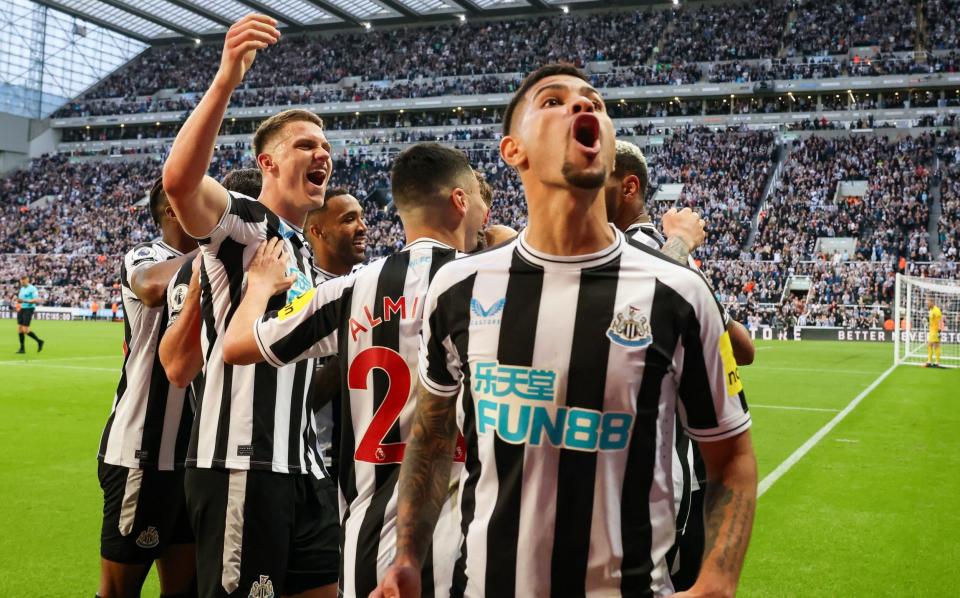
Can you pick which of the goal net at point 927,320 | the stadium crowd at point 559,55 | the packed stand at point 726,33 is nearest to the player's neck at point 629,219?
the goal net at point 927,320

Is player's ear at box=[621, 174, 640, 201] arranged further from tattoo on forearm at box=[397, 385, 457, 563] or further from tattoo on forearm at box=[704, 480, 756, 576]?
tattoo on forearm at box=[704, 480, 756, 576]

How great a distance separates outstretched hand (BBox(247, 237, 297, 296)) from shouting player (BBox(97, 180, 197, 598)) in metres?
0.64

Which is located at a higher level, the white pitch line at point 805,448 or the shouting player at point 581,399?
the shouting player at point 581,399

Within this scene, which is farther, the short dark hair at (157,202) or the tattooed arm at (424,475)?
the short dark hair at (157,202)

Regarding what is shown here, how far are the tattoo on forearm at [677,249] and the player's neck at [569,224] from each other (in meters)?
0.98

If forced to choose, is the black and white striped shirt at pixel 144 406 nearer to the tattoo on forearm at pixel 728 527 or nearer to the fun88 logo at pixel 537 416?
the fun88 logo at pixel 537 416

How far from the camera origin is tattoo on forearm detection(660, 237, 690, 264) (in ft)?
10.2

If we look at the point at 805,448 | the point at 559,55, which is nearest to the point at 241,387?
the point at 805,448

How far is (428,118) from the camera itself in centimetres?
5772

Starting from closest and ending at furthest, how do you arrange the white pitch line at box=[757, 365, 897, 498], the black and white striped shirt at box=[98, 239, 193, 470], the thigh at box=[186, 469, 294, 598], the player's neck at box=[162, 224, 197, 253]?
the thigh at box=[186, 469, 294, 598]
the black and white striped shirt at box=[98, 239, 193, 470]
the player's neck at box=[162, 224, 197, 253]
the white pitch line at box=[757, 365, 897, 498]

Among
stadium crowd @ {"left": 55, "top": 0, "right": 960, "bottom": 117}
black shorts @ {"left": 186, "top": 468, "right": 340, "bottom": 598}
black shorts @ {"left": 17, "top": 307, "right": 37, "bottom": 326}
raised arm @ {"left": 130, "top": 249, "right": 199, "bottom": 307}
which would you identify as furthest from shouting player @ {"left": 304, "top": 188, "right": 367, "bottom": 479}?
stadium crowd @ {"left": 55, "top": 0, "right": 960, "bottom": 117}

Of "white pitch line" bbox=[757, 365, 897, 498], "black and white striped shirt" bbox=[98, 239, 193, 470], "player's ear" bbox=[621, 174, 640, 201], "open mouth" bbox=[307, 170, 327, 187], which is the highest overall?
"player's ear" bbox=[621, 174, 640, 201]

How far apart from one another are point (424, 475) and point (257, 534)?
98cm

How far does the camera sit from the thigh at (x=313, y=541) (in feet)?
10.3
